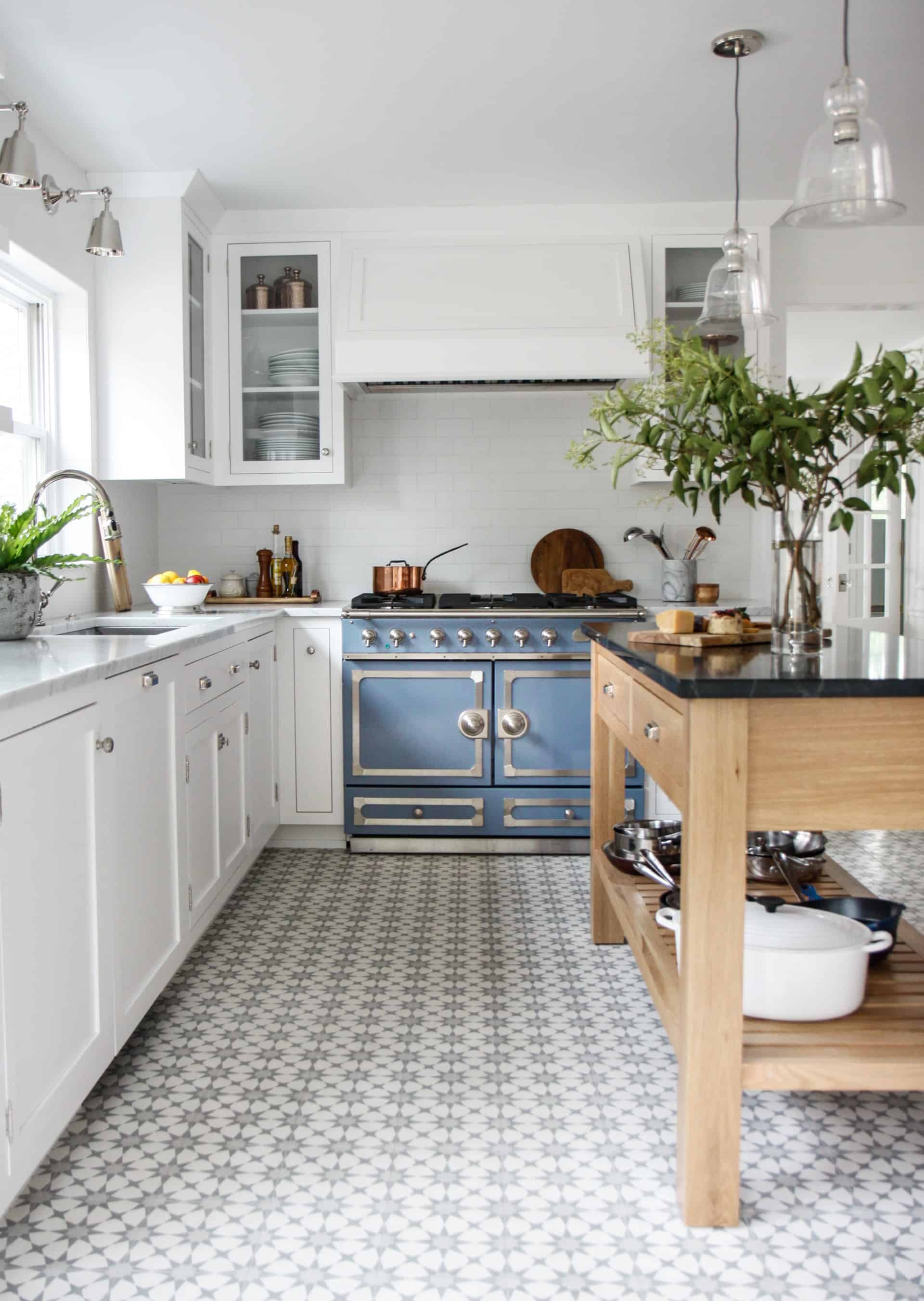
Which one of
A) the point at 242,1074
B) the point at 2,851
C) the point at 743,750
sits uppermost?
the point at 743,750

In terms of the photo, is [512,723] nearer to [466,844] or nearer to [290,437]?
[466,844]

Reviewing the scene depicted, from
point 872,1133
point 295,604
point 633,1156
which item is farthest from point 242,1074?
point 295,604

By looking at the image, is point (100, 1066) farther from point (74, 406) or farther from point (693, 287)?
point (693, 287)

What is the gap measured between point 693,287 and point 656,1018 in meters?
2.97

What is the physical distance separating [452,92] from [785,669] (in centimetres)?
240

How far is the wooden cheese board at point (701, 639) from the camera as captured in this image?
220 centimetres

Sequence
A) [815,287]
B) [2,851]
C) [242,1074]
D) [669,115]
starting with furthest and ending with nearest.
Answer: [815,287]
[669,115]
[242,1074]
[2,851]

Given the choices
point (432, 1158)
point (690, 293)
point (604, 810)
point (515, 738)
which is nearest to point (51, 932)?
point (432, 1158)

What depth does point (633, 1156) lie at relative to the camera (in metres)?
1.95

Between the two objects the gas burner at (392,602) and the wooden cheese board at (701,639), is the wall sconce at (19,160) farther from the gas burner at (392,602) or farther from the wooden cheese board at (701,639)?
the gas burner at (392,602)

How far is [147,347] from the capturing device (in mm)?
3979

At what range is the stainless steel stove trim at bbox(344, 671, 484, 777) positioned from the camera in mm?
4039

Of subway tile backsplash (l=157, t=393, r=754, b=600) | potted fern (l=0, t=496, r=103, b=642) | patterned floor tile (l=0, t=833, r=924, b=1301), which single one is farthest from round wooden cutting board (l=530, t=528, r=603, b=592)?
potted fern (l=0, t=496, r=103, b=642)

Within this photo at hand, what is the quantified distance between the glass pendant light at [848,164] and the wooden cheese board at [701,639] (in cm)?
87
